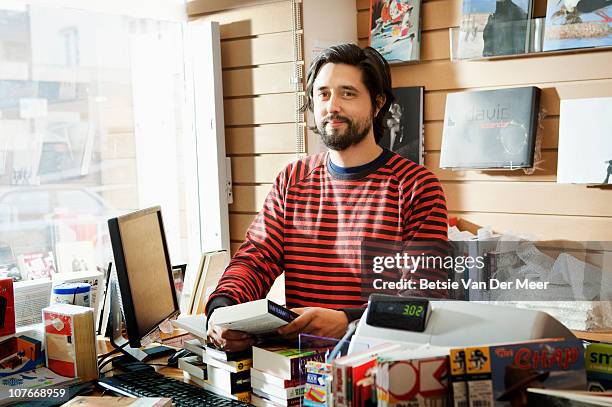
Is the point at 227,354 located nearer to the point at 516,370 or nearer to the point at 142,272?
the point at 142,272

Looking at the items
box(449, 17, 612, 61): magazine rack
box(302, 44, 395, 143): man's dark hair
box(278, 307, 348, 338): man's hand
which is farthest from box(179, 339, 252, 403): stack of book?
box(449, 17, 612, 61): magazine rack

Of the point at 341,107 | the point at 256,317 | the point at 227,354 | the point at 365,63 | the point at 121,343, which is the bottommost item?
the point at 121,343

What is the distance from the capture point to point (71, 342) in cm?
185

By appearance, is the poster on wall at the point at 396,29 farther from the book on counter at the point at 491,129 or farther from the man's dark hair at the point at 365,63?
the man's dark hair at the point at 365,63

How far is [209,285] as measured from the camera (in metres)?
2.57

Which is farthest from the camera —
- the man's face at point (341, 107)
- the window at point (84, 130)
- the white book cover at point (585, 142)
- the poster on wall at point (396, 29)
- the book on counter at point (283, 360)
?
the poster on wall at point (396, 29)

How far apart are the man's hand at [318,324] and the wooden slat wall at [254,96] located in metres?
1.58

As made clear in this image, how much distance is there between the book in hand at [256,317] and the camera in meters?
1.57

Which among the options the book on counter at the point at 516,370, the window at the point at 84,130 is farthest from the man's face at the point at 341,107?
the window at the point at 84,130

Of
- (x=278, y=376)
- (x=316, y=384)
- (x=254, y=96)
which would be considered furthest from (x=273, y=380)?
(x=254, y=96)

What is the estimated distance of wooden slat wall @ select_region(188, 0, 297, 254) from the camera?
3.28 m

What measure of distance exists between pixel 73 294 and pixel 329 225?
79 cm

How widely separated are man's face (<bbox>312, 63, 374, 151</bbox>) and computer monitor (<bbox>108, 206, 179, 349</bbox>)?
62 centimetres

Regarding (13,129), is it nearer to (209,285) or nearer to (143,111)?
(143,111)
